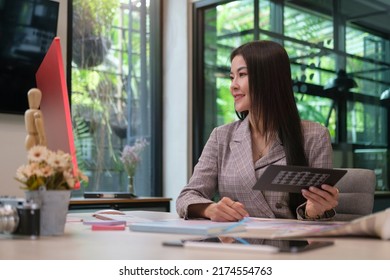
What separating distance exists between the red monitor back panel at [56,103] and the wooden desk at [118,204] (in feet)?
6.88

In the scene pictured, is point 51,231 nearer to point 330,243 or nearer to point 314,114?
point 330,243

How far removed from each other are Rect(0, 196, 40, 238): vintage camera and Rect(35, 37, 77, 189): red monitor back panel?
13 centimetres

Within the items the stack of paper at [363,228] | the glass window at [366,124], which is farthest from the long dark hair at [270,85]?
the glass window at [366,124]

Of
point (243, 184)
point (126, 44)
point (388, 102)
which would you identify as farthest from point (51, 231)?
point (126, 44)

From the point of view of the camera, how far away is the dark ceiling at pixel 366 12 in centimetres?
363

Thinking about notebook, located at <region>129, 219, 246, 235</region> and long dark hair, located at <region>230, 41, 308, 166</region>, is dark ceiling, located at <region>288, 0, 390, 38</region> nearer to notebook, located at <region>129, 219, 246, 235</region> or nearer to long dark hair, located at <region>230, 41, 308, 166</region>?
long dark hair, located at <region>230, 41, 308, 166</region>

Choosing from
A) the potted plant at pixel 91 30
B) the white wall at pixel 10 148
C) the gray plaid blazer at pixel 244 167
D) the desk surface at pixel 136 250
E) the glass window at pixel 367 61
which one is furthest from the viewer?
the potted plant at pixel 91 30

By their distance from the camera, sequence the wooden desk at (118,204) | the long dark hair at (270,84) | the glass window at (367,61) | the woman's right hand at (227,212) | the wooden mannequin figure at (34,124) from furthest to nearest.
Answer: the glass window at (367,61) → the wooden desk at (118,204) → the long dark hair at (270,84) → the woman's right hand at (227,212) → the wooden mannequin figure at (34,124)

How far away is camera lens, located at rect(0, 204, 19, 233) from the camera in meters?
0.97

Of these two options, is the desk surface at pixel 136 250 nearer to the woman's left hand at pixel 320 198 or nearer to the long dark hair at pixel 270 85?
the woman's left hand at pixel 320 198

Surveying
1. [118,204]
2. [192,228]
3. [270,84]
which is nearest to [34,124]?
[192,228]

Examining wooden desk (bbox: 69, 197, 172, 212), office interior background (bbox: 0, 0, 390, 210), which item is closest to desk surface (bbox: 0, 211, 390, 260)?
wooden desk (bbox: 69, 197, 172, 212)

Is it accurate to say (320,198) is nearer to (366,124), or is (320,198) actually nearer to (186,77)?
(366,124)

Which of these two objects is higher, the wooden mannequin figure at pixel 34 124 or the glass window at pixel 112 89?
the glass window at pixel 112 89
